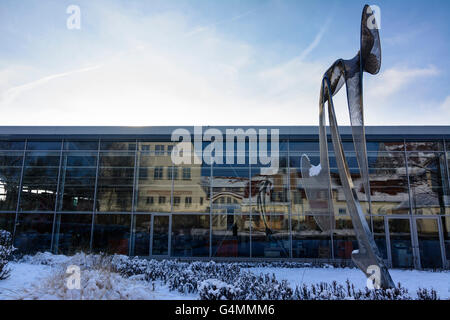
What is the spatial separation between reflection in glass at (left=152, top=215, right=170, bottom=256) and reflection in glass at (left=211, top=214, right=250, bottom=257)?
2.02 metres

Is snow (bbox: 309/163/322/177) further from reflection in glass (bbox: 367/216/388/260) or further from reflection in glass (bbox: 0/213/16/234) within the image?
reflection in glass (bbox: 0/213/16/234)

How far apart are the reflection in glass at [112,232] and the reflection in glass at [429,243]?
12.0 meters

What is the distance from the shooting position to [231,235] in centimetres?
1385

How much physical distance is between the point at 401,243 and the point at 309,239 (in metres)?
3.59

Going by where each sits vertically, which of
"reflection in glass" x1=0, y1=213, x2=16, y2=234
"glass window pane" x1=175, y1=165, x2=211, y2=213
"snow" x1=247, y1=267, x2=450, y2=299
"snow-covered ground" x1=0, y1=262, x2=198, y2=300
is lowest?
"snow" x1=247, y1=267, x2=450, y2=299

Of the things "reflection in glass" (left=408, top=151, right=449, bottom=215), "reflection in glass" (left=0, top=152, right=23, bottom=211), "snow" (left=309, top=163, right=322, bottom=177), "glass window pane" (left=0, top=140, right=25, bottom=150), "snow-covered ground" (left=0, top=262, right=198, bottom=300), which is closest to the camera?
"snow-covered ground" (left=0, top=262, right=198, bottom=300)

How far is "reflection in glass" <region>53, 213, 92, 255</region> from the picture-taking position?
1396 centimetres

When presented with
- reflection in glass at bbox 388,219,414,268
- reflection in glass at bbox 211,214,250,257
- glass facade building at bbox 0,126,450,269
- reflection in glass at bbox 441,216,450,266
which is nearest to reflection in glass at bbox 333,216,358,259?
glass facade building at bbox 0,126,450,269

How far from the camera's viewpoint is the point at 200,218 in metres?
14.0

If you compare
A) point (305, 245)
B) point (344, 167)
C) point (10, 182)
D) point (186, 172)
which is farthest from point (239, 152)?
point (10, 182)

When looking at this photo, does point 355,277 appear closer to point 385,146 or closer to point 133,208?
point 385,146

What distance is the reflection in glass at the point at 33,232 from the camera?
14.0 metres

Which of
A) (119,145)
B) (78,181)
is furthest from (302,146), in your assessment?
(78,181)
